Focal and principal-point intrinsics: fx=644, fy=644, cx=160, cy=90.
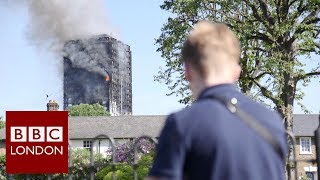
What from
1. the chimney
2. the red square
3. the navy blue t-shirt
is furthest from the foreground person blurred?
the chimney

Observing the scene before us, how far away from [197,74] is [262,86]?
35.3 metres

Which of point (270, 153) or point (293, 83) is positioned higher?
point (293, 83)

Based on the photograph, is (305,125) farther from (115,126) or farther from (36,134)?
(36,134)

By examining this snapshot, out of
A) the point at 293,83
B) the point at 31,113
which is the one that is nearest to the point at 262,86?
the point at 293,83

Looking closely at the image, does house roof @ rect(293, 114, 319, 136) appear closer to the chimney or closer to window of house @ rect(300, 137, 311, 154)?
window of house @ rect(300, 137, 311, 154)

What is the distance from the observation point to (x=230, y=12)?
36812 mm

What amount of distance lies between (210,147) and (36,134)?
6.32m

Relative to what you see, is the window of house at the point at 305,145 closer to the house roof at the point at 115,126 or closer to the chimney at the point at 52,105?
the house roof at the point at 115,126

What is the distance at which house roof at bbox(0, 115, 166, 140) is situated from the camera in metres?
80.0

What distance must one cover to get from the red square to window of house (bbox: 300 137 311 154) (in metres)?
63.4

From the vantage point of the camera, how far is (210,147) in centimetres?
289

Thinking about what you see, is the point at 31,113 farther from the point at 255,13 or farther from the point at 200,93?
the point at 255,13

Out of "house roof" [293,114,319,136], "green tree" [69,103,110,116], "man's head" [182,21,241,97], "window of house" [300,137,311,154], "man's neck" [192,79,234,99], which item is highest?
"green tree" [69,103,110,116]

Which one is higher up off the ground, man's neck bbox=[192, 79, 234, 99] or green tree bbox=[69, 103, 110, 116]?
green tree bbox=[69, 103, 110, 116]
